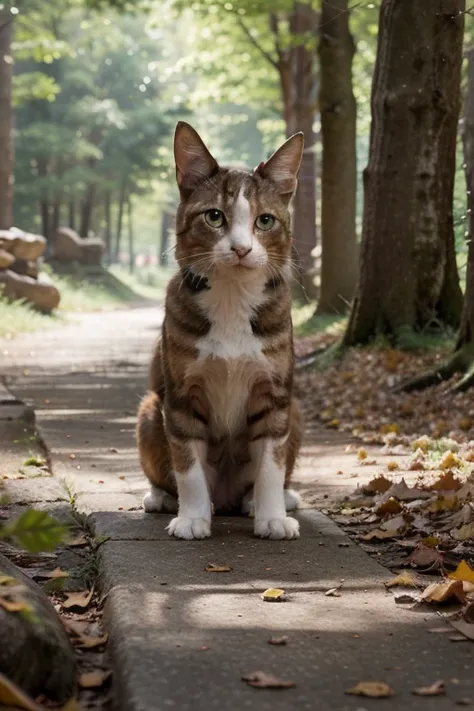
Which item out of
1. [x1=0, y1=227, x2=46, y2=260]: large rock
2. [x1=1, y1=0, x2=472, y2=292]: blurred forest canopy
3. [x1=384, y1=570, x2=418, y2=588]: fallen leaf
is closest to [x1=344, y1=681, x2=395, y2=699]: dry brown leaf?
[x1=384, y1=570, x2=418, y2=588]: fallen leaf

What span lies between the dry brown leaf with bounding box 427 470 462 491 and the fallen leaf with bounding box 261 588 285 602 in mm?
1717

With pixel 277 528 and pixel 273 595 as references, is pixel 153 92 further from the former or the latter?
pixel 273 595

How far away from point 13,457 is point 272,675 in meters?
3.19

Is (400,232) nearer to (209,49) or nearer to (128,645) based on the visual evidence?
(128,645)

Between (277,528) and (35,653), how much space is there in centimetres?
175

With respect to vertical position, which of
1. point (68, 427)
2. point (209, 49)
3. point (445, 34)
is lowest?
point (68, 427)

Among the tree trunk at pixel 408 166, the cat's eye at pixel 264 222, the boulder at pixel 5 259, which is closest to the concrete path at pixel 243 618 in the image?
the cat's eye at pixel 264 222

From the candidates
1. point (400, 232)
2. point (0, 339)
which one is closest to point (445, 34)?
point (400, 232)

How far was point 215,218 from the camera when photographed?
4.09m

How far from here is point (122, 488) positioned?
533cm

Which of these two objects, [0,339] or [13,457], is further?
[0,339]

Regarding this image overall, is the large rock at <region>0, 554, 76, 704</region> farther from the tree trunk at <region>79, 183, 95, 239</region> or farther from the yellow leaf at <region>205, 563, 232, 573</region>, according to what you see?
the tree trunk at <region>79, 183, 95, 239</region>

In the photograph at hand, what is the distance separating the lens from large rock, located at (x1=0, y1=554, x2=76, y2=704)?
2494 mm

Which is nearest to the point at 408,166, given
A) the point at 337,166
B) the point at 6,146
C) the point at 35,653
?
the point at 337,166
